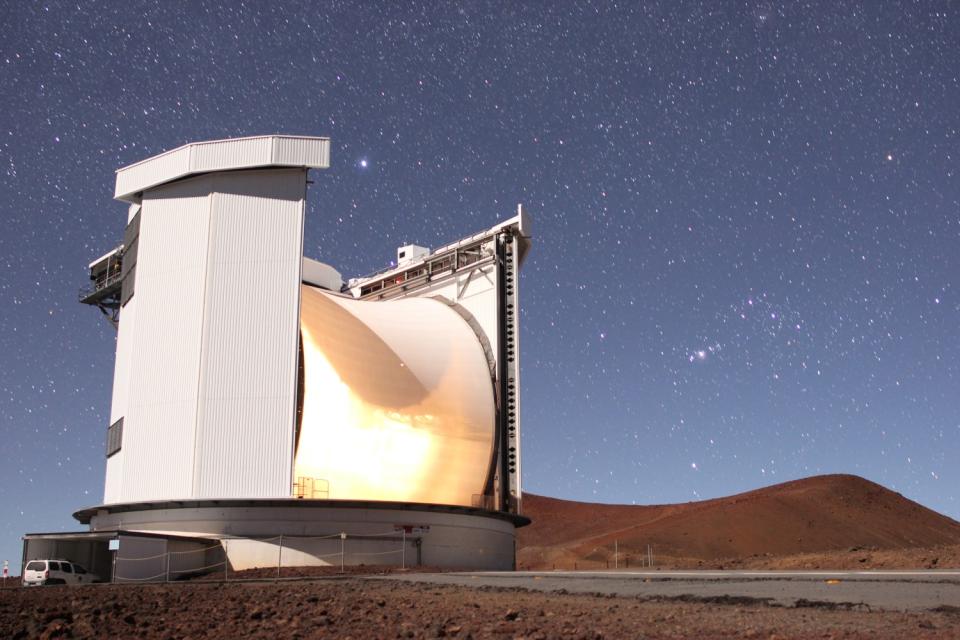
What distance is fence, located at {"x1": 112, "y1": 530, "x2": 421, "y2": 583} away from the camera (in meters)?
25.0

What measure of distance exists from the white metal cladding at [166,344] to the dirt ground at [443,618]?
14.6 metres

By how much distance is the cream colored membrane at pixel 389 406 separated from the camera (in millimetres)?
30344

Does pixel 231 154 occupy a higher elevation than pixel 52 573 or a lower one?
higher

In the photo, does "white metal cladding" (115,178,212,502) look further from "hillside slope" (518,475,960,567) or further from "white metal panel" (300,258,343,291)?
"hillside slope" (518,475,960,567)

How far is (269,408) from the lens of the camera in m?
28.8

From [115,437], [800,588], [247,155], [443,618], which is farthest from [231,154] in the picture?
[443,618]

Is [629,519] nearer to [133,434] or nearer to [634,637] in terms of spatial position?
[133,434]

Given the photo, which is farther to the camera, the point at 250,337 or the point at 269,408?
the point at 250,337

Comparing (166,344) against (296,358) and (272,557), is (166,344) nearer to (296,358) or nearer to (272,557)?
(296,358)

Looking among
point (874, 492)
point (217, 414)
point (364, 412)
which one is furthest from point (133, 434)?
point (874, 492)

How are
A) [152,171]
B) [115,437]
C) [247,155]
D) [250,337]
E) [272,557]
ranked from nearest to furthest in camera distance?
[272,557] < [250,337] < [247,155] < [115,437] < [152,171]

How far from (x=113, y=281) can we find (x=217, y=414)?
12.0 m

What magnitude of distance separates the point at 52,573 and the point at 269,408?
757cm

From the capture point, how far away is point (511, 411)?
1409 inches
